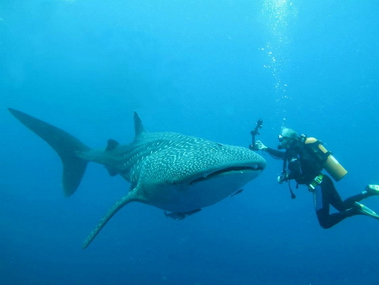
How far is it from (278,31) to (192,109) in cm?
3801

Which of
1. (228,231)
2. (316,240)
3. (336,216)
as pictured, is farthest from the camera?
(316,240)

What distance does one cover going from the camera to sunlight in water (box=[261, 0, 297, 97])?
55000 mm

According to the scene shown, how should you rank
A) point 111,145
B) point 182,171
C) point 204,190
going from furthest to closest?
point 111,145 < point 204,190 < point 182,171

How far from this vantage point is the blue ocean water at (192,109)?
22484 mm

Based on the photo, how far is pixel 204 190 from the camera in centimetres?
295

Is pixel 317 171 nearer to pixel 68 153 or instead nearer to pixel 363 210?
pixel 363 210

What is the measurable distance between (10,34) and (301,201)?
222 feet

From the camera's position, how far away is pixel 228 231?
3322 centimetres

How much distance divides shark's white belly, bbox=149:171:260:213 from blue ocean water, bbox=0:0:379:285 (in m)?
Result: 16.0

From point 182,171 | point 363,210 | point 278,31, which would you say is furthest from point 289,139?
point 278,31

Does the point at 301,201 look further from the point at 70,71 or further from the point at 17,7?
the point at 70,71

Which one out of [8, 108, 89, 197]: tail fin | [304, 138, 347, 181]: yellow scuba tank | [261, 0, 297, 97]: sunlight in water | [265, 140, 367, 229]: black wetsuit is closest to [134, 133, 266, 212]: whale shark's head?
[8, 108, 89, 197]: tail fin

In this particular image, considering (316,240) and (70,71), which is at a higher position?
(70,71)

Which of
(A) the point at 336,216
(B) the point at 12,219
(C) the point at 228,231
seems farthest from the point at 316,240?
(B) the point at 12,219
